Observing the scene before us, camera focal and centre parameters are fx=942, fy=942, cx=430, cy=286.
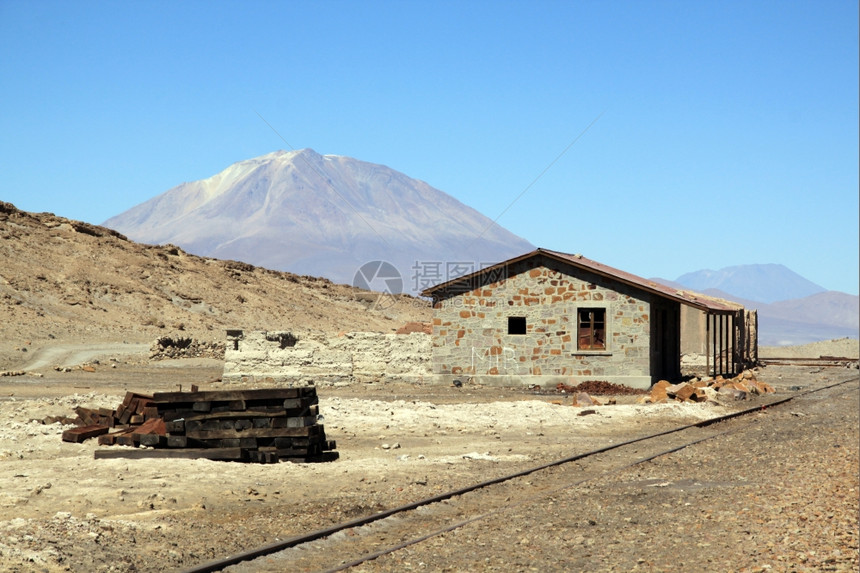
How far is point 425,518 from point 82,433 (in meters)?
Answer: 7.33

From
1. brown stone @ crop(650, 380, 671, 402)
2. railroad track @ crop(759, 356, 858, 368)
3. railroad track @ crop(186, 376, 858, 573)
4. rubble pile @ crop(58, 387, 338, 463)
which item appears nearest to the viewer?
railroad track @ crop(186, 376, 858, 573)

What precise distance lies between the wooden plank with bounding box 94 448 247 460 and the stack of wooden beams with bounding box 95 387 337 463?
5 centimetres

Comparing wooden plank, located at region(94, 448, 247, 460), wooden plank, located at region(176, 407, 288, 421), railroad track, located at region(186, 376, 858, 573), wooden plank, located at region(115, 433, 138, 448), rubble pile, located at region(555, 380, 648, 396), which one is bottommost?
railroad track, located at region(186, 376, 858, 573)

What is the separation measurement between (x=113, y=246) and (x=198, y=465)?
2477 inches

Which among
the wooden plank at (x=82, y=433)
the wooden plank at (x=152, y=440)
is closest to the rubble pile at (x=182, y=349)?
the wooden plank at (x=82, y=433)

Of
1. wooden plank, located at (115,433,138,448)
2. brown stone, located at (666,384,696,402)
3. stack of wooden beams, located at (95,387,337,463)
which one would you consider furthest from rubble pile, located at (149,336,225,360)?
stack of wooden beams, located at (95,387,337,463)

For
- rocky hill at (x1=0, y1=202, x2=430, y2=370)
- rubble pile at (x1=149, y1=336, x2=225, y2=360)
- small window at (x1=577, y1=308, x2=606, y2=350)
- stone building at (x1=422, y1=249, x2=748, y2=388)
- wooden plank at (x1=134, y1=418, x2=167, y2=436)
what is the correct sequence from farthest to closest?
rocky hill at (x1=0, y1=202, x2=430, y2=370)
rubble pile at (x1=149, y1=336, x2=225, y2=360)
small window at (x1=577, y1=308, x2=606, y2=350)
stone building at (x1=422, y1=249, x2=748, y2=388)
wooden plank at (x1=134, y1=418, x2=167, y2=436)

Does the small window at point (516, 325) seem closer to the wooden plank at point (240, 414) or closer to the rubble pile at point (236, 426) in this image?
the rubble pile at point (236, 426)

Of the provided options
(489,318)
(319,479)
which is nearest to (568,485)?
(319,479)

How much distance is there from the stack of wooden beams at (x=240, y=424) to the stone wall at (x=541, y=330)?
1637 cm

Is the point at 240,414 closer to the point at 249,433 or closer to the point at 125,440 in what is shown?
the point at 249,433

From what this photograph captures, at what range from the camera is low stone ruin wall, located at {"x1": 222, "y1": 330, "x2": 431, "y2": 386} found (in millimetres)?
29438

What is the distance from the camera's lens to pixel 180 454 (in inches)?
548

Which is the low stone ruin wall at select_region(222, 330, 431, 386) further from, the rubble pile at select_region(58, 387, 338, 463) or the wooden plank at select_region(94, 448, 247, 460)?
the wooden plank at select_region(94, 448, 247, 460)
